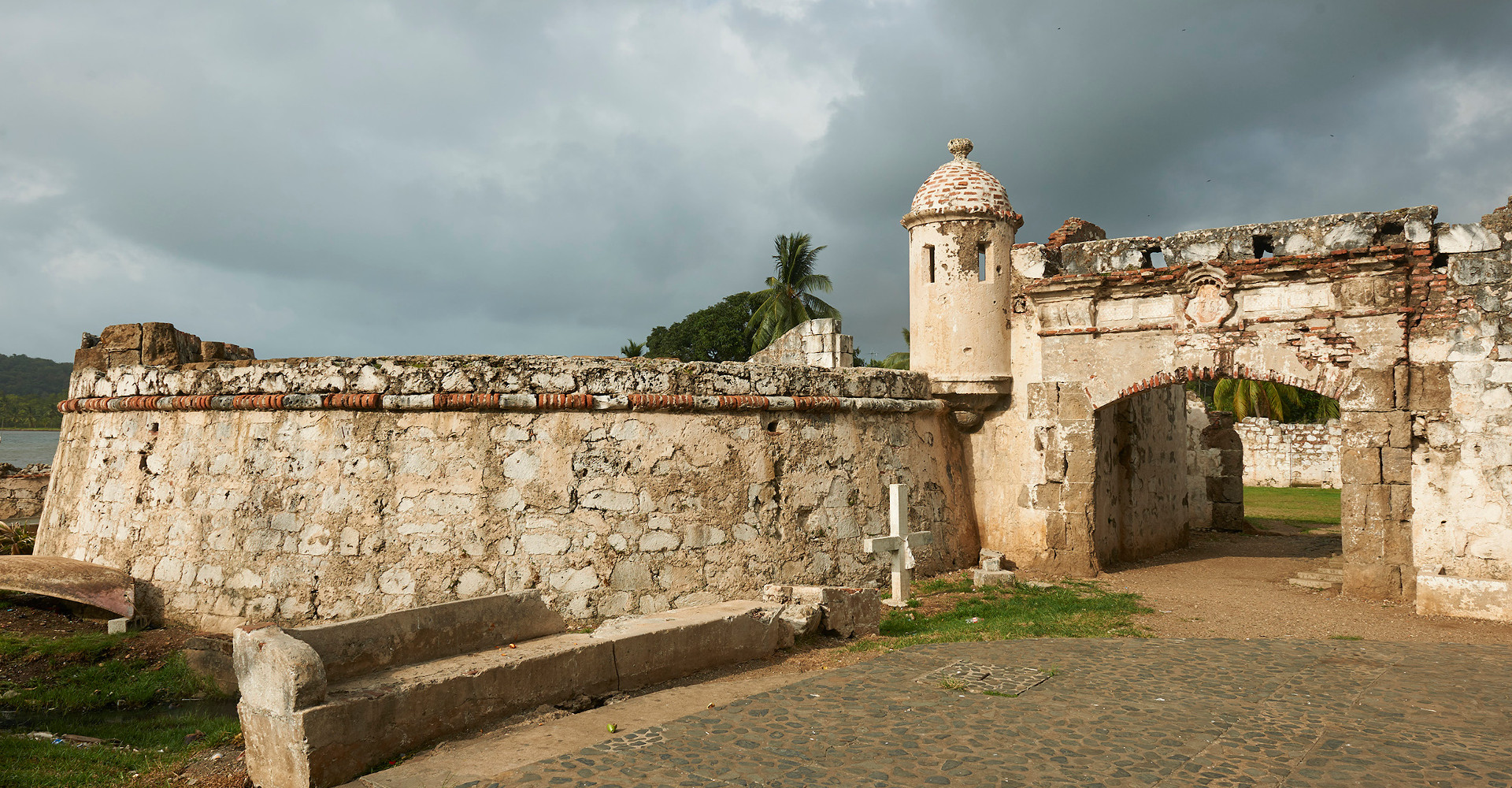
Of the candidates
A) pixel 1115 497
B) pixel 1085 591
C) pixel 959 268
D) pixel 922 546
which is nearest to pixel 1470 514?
pixel 1085 591

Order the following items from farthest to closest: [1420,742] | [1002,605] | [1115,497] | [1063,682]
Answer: [1115,497] → [1002,605] → [1063,682] → [1420,742]

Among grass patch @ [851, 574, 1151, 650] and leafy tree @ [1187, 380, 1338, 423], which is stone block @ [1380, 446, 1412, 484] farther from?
leafy tree @ [1187, 380, 1338, 423]

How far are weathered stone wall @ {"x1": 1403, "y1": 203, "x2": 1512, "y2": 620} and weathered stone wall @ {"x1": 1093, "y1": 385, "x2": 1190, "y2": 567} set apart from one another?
3354 mm

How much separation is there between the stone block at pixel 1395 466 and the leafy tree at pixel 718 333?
2780 cm

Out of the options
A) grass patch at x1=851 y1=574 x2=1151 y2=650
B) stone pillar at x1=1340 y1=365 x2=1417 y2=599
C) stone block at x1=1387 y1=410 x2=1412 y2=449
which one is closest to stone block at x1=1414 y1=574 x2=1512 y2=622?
stone pillar at x1=1340 y1=365 x2=1417 y2=599

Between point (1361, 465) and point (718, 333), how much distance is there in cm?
2920

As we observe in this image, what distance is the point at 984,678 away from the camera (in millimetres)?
5945

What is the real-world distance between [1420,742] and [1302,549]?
10540 mm

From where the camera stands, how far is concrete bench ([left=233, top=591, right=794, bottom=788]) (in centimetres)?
420

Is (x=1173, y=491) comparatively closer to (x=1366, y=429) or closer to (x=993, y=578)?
(x=1366, y=429)

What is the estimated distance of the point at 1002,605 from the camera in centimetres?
888

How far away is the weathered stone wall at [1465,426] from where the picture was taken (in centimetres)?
820

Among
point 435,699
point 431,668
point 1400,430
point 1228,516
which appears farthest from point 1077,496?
point 435,699

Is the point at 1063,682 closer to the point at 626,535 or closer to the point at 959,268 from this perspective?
the point at 626,535
